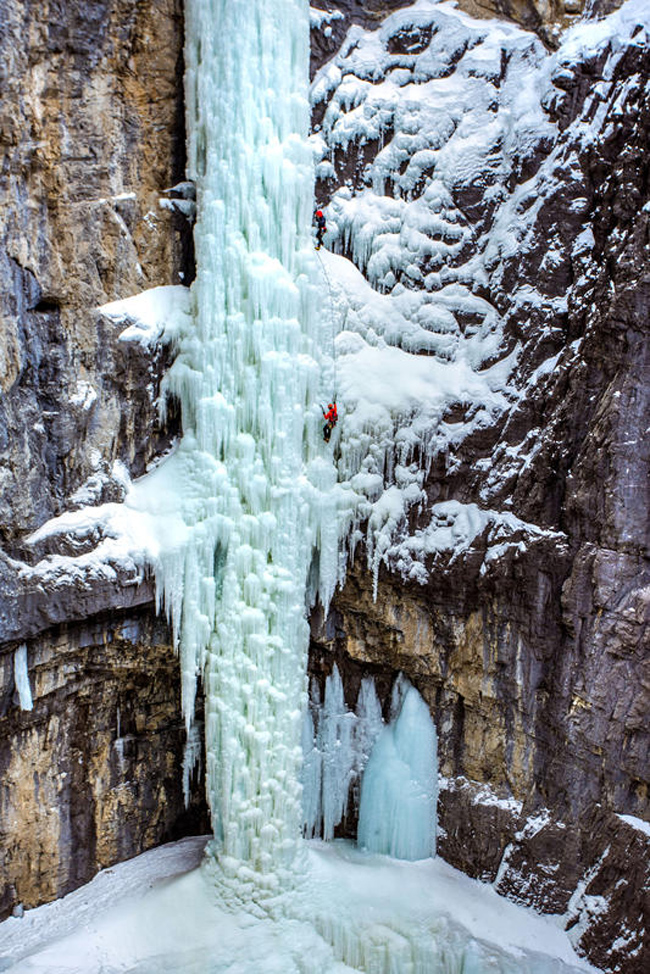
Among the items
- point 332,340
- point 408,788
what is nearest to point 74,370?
point 332,340

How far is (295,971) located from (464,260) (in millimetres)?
7734

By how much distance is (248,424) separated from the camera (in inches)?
326

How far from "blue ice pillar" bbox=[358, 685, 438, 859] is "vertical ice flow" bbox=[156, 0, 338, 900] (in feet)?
4.30

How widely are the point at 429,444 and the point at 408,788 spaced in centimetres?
413

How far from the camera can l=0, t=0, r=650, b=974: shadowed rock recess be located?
7.61 meters

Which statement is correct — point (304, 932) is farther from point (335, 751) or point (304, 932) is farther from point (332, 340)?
point (332, 340)

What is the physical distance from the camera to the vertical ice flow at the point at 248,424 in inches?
315

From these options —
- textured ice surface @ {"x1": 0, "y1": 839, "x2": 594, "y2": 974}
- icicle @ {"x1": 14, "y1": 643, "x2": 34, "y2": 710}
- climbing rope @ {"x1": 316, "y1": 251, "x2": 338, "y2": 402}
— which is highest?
climbing rope @ {"x1": 316, "y1": 251, "x2": 338, "y2": 402}

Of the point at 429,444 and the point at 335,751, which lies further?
the point at 335,751

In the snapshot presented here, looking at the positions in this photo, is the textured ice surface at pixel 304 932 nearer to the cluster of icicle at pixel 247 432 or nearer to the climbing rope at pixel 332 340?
the cluster of icicle at pixel 247 432

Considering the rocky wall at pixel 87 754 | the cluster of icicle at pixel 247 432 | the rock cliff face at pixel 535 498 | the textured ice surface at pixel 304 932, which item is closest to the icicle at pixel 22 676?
the rocky wall at pixel 87 754

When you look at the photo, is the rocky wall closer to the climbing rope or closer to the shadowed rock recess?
the shadowed rock recess

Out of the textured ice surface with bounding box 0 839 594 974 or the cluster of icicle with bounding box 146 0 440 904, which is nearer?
the textured ice surface with bounding box 0 839 594 974

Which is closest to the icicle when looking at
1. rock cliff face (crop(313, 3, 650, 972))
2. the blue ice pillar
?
rock cliff face (crop(313, 3, 650, 972))
